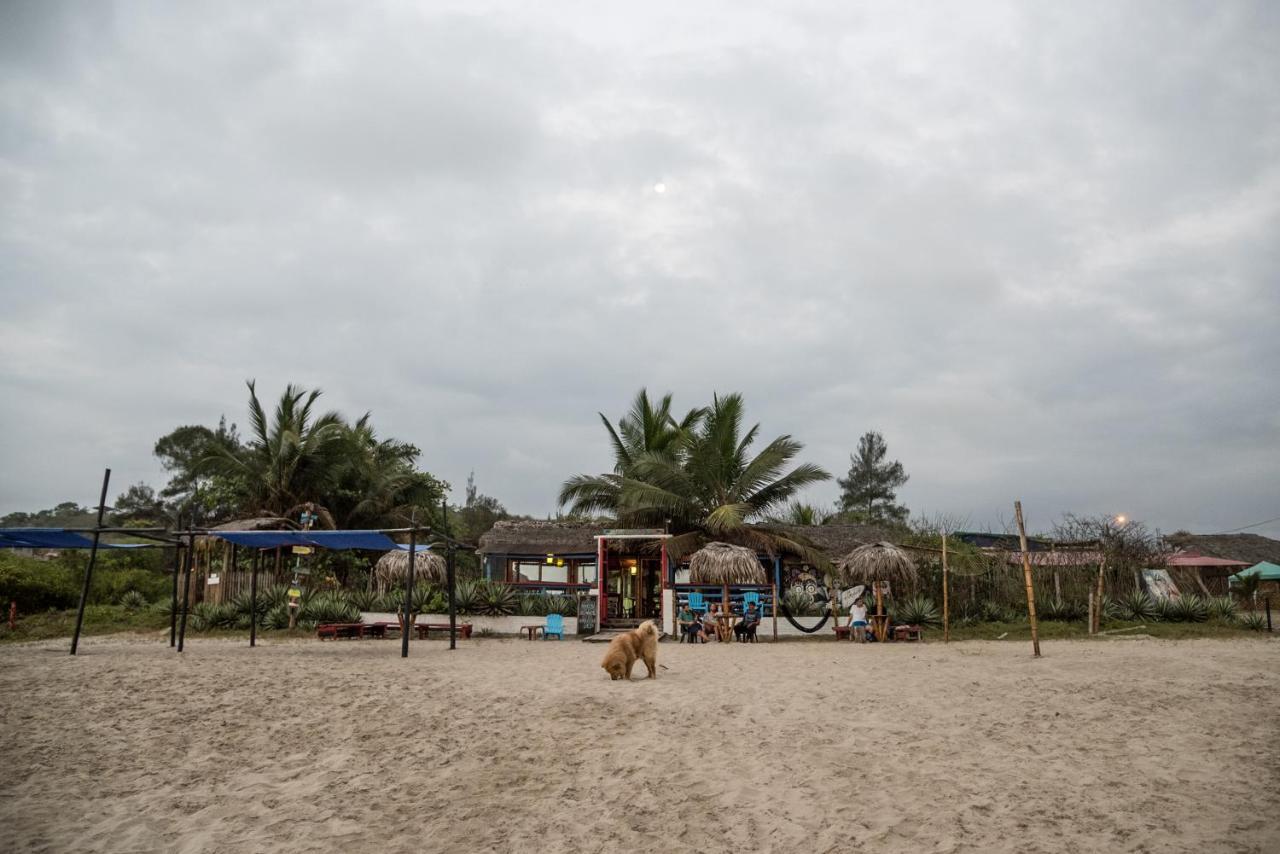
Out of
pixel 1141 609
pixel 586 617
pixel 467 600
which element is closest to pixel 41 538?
pixel 467 600

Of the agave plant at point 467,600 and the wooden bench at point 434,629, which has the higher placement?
the agave plant at point 467,600

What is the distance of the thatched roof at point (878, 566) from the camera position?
1723cm

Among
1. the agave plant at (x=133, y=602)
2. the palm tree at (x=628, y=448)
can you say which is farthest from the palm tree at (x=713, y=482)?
the agave plant at (x=133, y=602)

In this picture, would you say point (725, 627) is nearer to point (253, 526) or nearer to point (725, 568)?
point (725, 568)

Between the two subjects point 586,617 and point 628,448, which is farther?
point 628,448

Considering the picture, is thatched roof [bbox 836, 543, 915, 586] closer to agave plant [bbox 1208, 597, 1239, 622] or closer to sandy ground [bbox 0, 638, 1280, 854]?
sandy ground [bbox 0, 638, 1280, 854]

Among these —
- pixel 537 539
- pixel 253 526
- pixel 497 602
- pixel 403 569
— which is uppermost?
pixel 253 526

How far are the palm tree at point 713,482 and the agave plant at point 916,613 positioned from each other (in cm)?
347

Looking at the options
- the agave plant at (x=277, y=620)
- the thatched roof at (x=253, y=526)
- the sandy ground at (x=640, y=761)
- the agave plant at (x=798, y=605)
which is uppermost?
the thatched roof at (x=253, y=526)

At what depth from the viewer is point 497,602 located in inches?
754

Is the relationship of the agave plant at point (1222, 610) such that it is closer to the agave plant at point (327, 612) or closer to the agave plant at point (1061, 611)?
the agave plant at point (1061, 611)

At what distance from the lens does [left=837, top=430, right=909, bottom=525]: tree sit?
153 feet

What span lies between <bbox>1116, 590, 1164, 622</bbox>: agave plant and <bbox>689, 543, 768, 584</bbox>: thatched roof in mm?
9368

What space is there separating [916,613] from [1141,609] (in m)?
5.78
